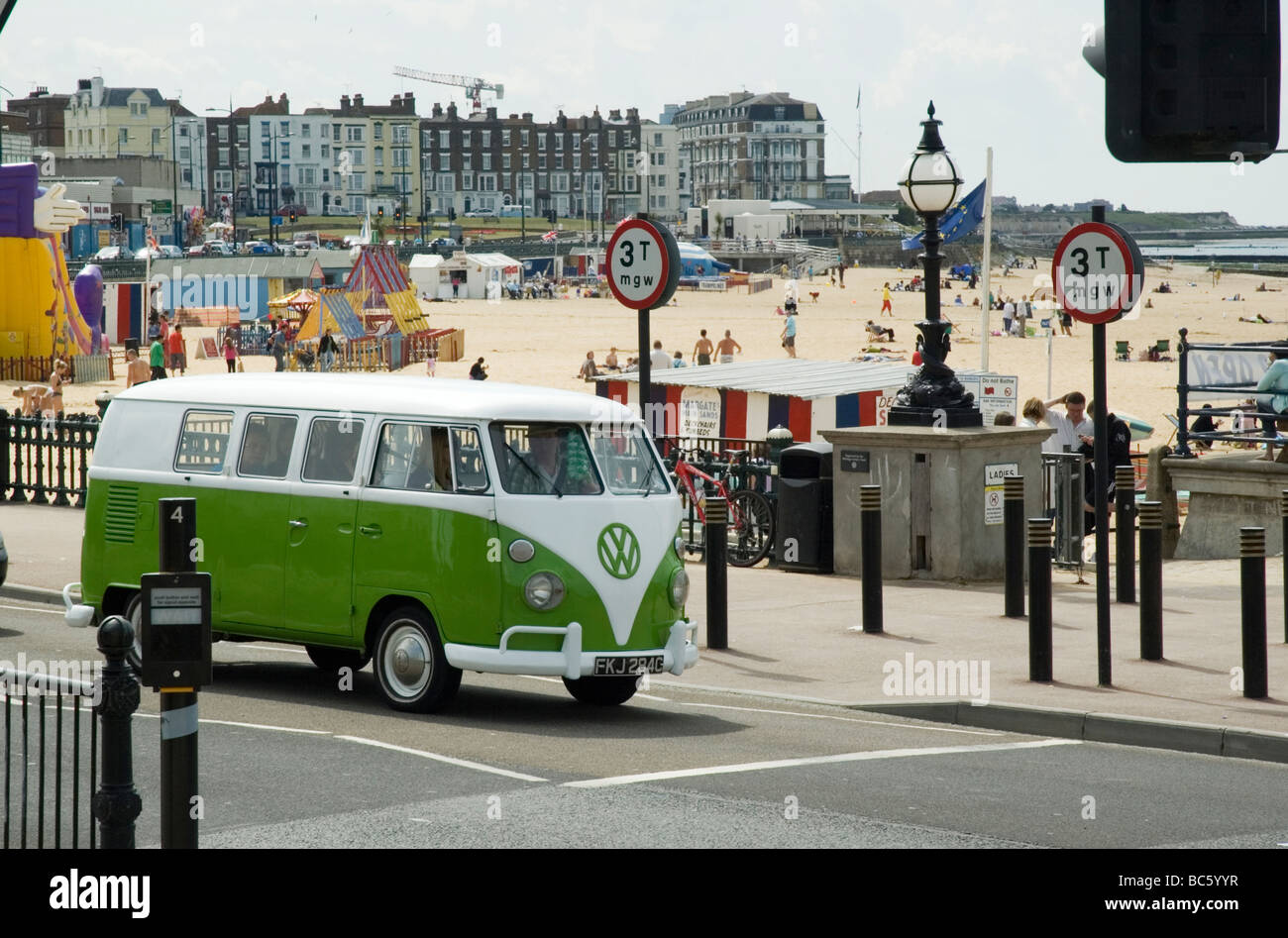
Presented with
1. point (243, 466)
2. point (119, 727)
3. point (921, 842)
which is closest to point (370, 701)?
point (243, 466)

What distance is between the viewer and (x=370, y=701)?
36.3 feet

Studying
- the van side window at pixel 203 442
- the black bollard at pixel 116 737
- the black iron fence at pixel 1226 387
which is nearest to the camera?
the black bollard at pixel 116 737

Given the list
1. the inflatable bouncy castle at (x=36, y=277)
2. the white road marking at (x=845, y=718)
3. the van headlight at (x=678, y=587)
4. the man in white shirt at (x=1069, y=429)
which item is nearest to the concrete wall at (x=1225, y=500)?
the man in white shirt at (x=1069, y=429)

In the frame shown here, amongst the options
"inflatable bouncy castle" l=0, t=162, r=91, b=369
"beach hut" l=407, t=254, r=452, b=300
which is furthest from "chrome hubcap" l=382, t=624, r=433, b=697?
"beach hut" l=407, t=254, r=452, b=300

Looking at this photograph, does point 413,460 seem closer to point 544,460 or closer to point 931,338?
point 544,460

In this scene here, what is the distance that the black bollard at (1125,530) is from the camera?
1486 cm

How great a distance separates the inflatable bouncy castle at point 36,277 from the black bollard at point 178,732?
41.0 m

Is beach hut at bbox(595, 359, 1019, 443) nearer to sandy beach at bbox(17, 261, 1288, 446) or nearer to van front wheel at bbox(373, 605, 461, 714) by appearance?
van front wheel at bbox(373, 605, 461, 714)

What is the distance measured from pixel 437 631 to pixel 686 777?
7.31ft

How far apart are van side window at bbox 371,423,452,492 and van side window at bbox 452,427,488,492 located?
0.05m

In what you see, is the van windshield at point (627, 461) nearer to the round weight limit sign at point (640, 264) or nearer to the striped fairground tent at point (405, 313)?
the round weight limit sign at point (640, 264)

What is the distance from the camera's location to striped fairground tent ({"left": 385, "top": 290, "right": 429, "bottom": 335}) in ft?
191

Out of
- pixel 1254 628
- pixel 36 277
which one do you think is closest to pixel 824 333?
pixel 36 277

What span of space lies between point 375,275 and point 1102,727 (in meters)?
50.6
